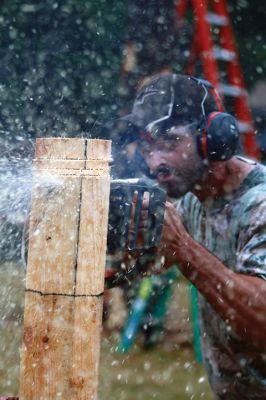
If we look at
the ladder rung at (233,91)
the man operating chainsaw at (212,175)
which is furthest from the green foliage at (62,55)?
the man operating chainsaw at (212,175)

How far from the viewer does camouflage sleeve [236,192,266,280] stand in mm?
1977

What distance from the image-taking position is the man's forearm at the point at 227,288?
1.94 m

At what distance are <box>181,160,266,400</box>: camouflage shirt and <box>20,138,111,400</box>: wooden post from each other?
92cm

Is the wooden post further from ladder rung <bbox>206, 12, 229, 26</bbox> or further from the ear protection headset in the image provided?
ladder rung <bbox>206, 12, 229, 26</bbox>

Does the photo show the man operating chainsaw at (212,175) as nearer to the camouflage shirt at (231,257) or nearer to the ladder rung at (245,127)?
the camouflage shirt at (231,257)

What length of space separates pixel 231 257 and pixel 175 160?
399mm

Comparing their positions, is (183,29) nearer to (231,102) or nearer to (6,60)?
(231,102)

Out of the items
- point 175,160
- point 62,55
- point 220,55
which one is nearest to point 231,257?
point 175,160

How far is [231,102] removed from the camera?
6.04m

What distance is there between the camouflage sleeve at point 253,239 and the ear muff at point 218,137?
0.20 m

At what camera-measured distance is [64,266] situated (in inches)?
49.5

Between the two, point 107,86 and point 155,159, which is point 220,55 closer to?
point 107,86

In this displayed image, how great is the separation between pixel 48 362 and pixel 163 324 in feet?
13.5

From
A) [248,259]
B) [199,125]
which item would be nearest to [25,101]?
[199,125]
